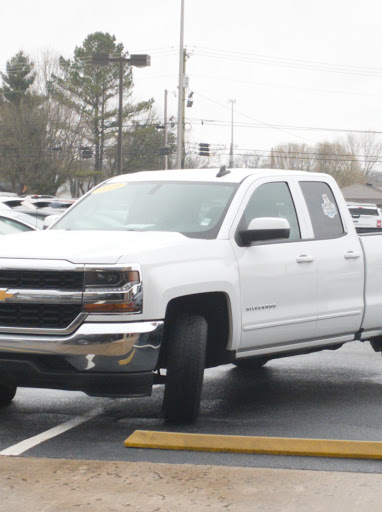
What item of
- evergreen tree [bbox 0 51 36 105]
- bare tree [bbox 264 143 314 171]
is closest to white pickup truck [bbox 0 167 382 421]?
evergreen tree [bbox 0 51 36 105]

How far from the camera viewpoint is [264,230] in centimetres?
701

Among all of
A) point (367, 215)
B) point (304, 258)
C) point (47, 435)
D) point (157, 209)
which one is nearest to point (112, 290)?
point (47, 435)

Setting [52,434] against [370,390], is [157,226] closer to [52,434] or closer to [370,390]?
[52,434]

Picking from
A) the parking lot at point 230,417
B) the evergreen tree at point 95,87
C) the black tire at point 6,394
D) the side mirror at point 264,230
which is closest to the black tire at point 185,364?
the parking lot at point 230,417

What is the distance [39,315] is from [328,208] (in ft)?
10.2

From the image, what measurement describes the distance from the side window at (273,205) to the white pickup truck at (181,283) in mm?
14

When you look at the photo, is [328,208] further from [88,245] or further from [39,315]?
[39,315]

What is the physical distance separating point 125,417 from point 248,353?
101cm

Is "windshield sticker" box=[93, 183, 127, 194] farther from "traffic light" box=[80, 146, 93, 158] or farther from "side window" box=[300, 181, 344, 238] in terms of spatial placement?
"traffic light" box=[80, 146, 93, 158]

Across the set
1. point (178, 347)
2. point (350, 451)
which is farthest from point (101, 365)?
point (350, 451)

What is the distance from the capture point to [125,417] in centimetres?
705

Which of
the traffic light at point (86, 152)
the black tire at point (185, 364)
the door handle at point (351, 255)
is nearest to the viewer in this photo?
the black tire at point (185, 364)

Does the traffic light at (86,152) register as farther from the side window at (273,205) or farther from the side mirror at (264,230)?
the side mirror at (264,230)

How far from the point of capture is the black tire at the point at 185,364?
6.36 m
